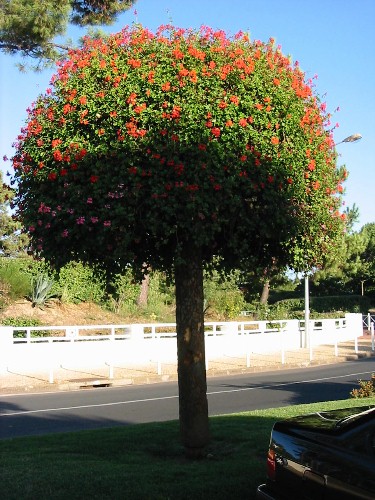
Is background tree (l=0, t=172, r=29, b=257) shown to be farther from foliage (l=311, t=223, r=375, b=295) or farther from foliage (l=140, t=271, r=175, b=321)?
foliage (l=311, t=223, r=375, b=295)

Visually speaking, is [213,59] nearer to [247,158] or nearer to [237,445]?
[247,158]

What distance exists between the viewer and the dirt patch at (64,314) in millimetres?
22844

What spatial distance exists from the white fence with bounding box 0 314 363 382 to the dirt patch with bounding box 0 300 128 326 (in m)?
1.31

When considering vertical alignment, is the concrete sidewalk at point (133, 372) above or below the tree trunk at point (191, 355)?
below

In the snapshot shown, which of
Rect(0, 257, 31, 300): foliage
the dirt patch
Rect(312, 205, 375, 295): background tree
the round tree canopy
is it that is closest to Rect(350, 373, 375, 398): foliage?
the round tree canopy

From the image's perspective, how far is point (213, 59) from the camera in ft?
18.8

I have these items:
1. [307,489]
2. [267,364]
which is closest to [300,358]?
[267,364]

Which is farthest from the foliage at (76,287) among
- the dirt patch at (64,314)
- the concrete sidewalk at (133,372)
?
the concrete sidewalk at (133,372)

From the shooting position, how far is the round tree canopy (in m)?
5.20

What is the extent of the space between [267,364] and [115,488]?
15.9 metres

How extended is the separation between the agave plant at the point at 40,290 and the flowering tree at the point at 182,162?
18.4 m

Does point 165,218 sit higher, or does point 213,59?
point 213,59

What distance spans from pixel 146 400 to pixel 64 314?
1213 cm

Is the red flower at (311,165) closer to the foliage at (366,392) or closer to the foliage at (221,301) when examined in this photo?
the foliage at (366,392)
